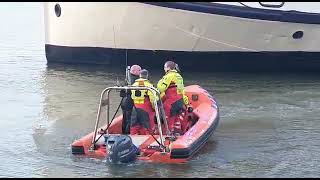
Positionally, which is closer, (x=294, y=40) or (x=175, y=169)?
(x=175, y=169)

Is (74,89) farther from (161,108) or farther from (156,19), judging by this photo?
(161,108)

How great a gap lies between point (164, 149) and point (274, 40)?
7.10m

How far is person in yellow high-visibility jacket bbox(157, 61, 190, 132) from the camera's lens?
907 cm

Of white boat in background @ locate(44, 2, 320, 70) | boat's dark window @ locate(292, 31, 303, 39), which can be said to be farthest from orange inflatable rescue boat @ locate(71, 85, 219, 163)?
boat's dark window @ locate(292, 31, 303, 39)

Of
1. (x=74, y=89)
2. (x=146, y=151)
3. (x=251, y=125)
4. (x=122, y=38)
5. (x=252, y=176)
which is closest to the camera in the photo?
(x=252, y=176)

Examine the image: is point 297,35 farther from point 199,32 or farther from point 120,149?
point 120,149

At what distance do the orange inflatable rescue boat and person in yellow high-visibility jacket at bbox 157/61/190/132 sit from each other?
0.42 ft

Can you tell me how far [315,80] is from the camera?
14.6 meters

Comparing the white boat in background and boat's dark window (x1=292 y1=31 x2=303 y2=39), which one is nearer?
the white boat in background

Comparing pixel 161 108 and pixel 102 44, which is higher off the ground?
pixel 161 108

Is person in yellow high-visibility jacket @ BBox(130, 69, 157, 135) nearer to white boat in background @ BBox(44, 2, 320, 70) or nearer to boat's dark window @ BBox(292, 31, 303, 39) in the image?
white boat in background @ BBox(44, 2, 320, 70)

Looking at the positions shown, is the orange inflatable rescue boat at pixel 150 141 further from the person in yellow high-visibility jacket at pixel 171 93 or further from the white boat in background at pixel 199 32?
the white boat in background at pixel 199 32

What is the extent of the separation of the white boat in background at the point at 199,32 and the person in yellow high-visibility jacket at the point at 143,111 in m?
5.71

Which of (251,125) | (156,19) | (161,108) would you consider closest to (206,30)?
(156,19)
